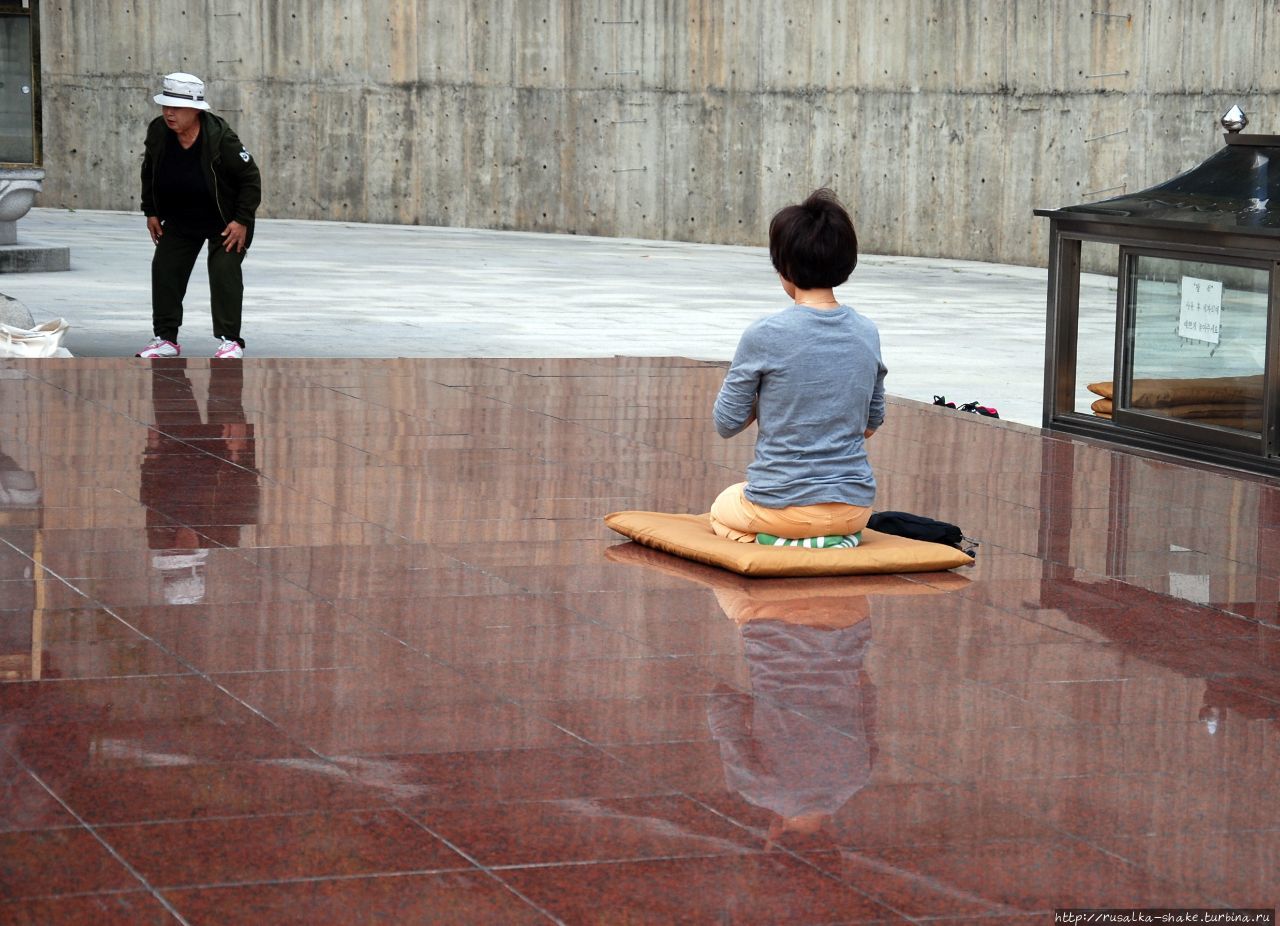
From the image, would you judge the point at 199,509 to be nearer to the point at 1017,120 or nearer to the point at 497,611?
the point at 497,611

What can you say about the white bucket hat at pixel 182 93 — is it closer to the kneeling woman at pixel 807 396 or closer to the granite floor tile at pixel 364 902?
the kneeling woman at pixel 807 396

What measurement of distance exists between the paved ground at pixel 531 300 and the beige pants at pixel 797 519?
4.72 metres

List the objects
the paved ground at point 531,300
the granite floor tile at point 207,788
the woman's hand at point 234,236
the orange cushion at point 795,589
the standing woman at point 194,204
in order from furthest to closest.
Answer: the paved ground at point 531,300 → the woman's hand at point 234,236 → the standing woman at point 194,204 → the orange cushion at point 795,589 → the granite floor tile at point 207,788

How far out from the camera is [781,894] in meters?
3.33

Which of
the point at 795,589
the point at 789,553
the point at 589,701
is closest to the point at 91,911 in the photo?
the point at 589,701

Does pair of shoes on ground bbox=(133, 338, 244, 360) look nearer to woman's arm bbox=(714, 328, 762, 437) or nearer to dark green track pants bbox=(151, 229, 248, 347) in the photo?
dark green track pants bbox=(151, 229, 248, 347)

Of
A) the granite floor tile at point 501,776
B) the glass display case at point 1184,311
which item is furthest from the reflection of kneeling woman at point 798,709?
the glass display case at point 1184,311

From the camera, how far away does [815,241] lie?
568cm

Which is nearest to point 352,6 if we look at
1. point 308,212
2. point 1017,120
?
point 308,212

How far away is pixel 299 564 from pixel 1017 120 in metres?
18.3

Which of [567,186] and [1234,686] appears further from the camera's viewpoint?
[567,186]

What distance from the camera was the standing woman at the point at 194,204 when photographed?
440 inches

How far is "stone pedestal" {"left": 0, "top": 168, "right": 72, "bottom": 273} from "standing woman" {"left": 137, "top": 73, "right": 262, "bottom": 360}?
676cm

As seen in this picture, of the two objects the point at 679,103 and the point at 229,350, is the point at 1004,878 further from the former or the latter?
the point at 679,103
